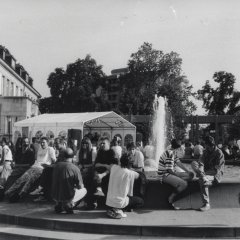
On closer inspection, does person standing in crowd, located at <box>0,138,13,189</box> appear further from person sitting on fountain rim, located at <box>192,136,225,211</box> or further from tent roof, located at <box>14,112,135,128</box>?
tent roof, located at <box>14,112,135,128</box>

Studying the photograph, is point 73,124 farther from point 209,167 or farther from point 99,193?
point 209,167

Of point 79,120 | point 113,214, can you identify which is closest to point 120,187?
point 113,214

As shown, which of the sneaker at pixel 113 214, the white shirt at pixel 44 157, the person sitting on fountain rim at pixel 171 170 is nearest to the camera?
the sneaker at pixel 113 214

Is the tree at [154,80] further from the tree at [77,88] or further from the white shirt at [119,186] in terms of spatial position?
the white shirt at [119,186]

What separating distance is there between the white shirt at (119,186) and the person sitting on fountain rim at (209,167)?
163cm

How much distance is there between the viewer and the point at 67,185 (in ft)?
32.2

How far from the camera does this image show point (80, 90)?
66.7 meters

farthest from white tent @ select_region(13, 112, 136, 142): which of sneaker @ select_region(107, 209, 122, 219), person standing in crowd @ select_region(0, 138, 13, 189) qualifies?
sneaker @ select_region(107, 209, 122, 219)

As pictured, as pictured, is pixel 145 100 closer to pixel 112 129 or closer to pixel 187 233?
pixel 112 129

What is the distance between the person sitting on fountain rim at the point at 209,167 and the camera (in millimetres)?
10016

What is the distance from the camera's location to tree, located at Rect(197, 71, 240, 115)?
245ft

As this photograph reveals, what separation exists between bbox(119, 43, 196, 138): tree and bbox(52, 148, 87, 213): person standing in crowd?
52.9 metres

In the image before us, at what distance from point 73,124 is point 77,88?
141ft

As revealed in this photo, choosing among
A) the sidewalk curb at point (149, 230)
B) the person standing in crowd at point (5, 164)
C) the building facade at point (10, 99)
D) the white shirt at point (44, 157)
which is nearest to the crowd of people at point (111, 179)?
the white shirt at point (44, 157)
